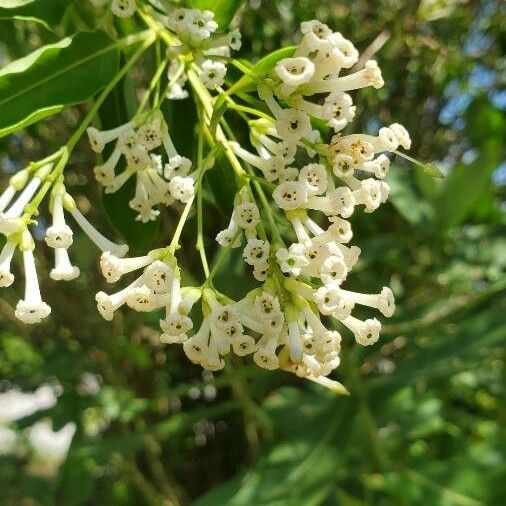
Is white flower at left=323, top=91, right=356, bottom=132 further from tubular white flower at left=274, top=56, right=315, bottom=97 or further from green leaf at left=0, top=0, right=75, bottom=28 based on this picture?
green leaf at left=0, top=0, right=75, bottom=28

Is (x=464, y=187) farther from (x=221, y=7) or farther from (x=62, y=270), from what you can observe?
(x=62, y=270)

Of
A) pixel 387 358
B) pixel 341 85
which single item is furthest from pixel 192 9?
pixel 387 358

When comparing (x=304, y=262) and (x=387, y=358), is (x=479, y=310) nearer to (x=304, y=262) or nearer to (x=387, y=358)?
(x=387, y=358)

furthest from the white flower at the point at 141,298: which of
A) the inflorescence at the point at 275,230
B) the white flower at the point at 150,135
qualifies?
the white flower at the point at 150,135

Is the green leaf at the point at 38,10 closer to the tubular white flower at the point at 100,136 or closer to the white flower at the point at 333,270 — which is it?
the tubular white flower at the point at 100,136

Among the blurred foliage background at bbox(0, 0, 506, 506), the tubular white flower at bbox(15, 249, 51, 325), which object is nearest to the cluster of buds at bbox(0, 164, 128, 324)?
the tubular white flower at bbox(15, 249, 51, 325)
